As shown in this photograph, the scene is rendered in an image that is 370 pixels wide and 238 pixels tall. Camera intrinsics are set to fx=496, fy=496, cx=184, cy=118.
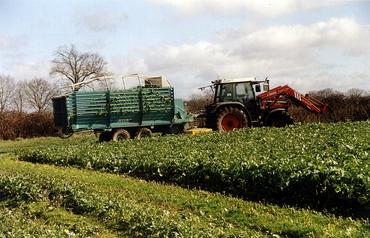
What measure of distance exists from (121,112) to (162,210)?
50.1 feet

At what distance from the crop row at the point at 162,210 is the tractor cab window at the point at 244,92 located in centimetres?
1295

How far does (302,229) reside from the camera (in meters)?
7.19

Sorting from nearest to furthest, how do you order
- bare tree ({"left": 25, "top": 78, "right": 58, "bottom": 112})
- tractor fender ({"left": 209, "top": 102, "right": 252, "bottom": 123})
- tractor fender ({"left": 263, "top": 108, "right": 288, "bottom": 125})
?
tractor fender ({"left": 209, "top": 102, "right": 252, "bottom": 123})
tractor fender ({"left": 263, "top": 108, "right": 288, "bottom": 125})
bare tree ({"left": 25, "top": 78, "right": 58, "bottom": 112})

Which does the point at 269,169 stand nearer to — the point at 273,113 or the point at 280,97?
the point at 273,113

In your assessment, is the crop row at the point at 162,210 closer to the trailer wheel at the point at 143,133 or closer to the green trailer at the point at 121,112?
the green trailer at the point at 121,112

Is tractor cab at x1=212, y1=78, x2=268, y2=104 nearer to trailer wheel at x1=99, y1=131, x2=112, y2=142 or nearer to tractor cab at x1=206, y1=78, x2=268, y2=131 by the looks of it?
tractor cab at x1=206, y1=78, x2=268, y2=131

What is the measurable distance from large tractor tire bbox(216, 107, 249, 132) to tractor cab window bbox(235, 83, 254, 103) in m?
0.72

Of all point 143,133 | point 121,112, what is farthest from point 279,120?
point 121,112

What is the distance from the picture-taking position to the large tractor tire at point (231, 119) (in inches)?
971

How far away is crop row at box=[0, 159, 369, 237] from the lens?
7.27m

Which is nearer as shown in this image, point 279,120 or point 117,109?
point 117,109

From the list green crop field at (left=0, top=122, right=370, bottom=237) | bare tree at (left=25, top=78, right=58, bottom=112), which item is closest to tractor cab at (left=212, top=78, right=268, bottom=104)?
green crop field at (left=0, top=122, right=370, bottom=237)

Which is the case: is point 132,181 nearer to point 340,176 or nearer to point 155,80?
point 340,176

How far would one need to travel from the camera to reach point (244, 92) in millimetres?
25188
